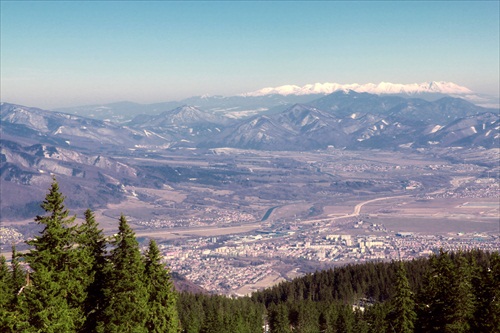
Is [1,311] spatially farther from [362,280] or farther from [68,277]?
[362,280]

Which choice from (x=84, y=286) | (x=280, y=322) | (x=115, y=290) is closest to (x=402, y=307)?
(x=115, y=290)

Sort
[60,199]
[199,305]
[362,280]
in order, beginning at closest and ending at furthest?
[60,199] < [199,305] < [362,280]

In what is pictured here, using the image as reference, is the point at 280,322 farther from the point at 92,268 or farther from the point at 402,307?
the point at 92,268

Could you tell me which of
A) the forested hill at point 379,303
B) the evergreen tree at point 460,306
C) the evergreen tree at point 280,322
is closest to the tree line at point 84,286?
the forested hill at point 379,303

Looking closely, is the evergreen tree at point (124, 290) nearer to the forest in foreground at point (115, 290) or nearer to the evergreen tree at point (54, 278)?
the forest in foreground at point (115, 290)

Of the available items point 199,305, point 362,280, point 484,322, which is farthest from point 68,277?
point 362,280

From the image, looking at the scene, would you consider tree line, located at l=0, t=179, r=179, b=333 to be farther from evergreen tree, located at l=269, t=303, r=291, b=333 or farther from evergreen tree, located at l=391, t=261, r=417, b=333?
evergreen tree, located at l=269, t=303, r=291, b=333
